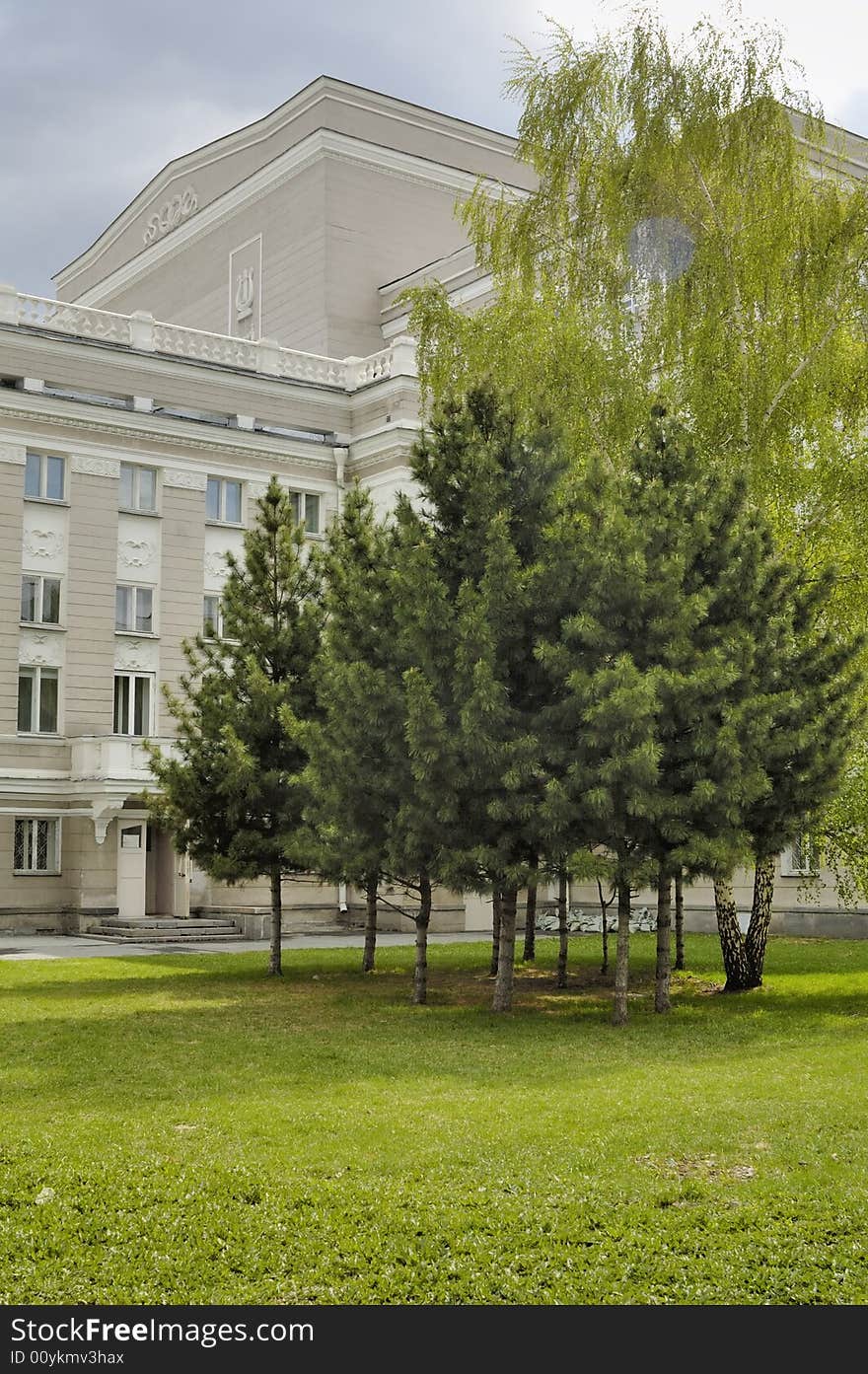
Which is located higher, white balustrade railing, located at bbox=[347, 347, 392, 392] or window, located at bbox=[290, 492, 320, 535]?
white balustrade railing, located at bbox=[347, 347, 392, 392]

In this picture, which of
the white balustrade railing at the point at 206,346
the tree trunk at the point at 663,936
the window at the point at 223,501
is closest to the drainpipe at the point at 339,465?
the window at the point at 223,501

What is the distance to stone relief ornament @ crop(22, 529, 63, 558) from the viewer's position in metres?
35.7

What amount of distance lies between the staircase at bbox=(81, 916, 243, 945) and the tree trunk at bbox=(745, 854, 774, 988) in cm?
1572

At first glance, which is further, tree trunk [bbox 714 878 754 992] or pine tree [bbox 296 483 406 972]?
tree trunk [bbox 714 878 754 992]

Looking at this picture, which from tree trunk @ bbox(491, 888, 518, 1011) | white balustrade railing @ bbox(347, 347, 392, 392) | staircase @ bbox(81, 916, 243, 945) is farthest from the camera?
white balustrade railing @ bbox(347, 347, 392, 392)

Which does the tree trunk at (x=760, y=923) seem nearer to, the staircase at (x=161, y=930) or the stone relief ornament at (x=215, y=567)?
the staircase at (x=161, y=930)

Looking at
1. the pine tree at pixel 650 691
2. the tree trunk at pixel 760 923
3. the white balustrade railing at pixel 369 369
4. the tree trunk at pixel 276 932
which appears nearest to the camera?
the pine tree at pixel 650 691

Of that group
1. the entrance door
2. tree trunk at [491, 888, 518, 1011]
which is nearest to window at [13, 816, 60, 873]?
the entrance door

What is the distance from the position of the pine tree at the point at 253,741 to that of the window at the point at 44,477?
522 inches

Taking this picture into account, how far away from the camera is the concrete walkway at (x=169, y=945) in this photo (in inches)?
1146

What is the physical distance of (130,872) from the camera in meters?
35.9

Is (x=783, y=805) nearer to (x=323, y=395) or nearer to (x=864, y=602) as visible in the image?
(x=864, y=602)

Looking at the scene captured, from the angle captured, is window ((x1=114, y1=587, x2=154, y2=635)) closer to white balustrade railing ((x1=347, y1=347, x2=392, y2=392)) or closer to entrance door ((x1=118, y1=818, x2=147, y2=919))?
entrance door ((x1=118, y1=818, x2=147, y2=919))

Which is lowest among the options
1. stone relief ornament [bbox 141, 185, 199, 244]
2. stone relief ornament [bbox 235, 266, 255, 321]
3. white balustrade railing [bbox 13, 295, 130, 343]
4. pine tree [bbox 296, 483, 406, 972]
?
pine tree [bbox 296, 483, 406, 972]
